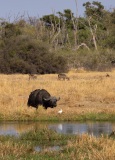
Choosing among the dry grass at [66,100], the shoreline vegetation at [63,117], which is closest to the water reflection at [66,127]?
the shoreline vegetation at [63,117]

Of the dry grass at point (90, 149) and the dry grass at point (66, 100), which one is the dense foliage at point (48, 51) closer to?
the dry grass at point (66, 100)

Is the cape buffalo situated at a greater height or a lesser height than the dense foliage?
lesser

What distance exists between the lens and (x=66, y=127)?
1539 centimetres

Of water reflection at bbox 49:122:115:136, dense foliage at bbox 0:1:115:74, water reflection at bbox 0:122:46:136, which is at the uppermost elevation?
dense foliage at bbox 0:1:115:74

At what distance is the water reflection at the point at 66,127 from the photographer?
14.2 m

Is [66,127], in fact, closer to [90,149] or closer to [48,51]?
[90,149]

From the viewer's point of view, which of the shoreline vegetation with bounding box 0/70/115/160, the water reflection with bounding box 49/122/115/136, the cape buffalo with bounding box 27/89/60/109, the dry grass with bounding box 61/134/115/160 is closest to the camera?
the dry grass with bounding box 61/134/115/160

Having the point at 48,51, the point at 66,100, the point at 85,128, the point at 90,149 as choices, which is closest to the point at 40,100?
the point at 66,100

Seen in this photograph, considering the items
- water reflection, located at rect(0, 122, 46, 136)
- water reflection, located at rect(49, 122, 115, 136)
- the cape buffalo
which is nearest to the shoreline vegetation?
the cape buffalo

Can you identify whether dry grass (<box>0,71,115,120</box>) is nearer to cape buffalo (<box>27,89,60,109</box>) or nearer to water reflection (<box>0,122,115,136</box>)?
cape buffalo (<box>27,89,60,109</box>)

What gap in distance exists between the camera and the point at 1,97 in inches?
864

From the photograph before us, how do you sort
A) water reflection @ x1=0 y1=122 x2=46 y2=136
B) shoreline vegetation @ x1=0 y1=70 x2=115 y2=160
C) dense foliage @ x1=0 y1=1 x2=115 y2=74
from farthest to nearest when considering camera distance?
dense foliage @ x1=0 y1=1 x2=115 y2=74 → water reflection @ x1=0 y1=122 x2=46 y2=136 → shoreline vegetation @ x1=0 y1=70 x2=115 y2=160

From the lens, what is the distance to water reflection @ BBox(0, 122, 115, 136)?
14.2 m

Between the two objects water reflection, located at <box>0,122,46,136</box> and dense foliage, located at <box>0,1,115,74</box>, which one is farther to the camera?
dense foliage, located at <box>0,1,115,74</box>
